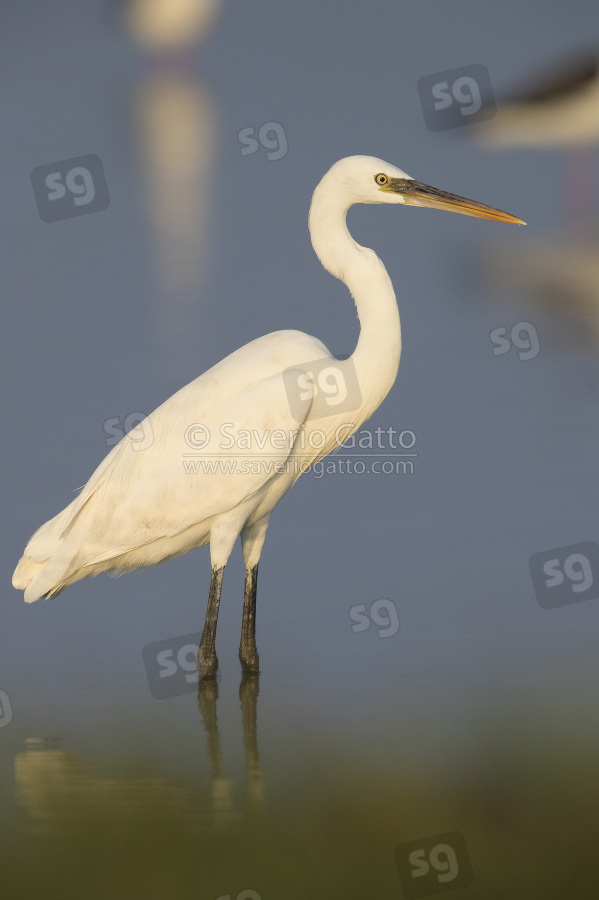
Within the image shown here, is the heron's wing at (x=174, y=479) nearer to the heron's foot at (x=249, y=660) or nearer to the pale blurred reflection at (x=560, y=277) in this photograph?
the heron's foot at (x=249, y=660)

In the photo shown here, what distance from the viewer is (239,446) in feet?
20.0

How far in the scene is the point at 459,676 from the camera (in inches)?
233

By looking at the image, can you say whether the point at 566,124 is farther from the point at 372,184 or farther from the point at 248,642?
the point at 248,642

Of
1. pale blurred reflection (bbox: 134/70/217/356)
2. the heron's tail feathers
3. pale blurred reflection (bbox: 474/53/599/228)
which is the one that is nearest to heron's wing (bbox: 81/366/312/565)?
the heron's tail feathers

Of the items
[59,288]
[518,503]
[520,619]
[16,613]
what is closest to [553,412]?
[518,503]

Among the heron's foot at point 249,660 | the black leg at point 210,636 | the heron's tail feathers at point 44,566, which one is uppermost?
the heron's tail feathers at point 44,566

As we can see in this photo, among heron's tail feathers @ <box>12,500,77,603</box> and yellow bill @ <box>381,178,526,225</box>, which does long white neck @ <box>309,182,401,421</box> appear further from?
heron's tail feathers @ <box>12,500,77,603</box>

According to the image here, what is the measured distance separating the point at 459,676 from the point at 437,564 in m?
1.94

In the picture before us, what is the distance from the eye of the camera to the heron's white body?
242 inches

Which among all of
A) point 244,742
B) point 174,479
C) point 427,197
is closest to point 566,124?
point 427,197

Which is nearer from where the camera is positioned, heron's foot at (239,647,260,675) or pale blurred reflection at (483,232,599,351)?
heron's foot at (239,647,260,675)

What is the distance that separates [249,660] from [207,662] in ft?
0.71

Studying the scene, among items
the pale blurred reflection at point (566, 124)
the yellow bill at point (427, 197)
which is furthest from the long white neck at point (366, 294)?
the pale blurred reflection at point (566, 124)

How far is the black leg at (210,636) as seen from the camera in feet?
20.1
